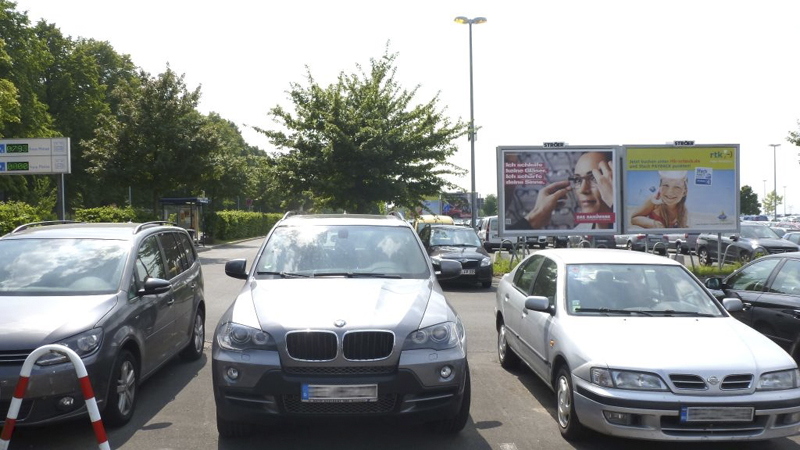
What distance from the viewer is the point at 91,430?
5.47 m

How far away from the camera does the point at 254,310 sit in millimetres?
5051

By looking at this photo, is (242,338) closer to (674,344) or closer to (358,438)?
(358,438)

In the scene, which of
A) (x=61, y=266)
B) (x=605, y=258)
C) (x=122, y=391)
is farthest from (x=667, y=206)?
(x=122, y=391)

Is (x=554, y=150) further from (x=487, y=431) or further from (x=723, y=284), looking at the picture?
(x=487, y=431)

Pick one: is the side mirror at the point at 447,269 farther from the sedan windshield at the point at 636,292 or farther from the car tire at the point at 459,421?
the car tire at the point at 459,421

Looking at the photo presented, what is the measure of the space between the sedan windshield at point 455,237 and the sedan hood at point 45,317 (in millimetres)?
12544

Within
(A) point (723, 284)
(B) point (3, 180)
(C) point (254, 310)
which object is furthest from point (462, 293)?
(B) point (3, 180)

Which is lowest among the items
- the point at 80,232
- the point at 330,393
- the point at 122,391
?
the point at 122,391

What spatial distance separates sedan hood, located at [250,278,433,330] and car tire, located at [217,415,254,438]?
33.0 inches

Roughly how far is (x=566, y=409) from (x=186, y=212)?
3474cm

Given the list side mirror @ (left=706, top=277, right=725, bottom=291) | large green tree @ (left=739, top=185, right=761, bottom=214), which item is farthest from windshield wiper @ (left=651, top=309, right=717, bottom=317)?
large green tree @ (left=739, top=185, right=761, bottom=214)

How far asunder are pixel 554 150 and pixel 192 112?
1934 cm

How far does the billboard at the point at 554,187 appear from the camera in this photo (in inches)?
748

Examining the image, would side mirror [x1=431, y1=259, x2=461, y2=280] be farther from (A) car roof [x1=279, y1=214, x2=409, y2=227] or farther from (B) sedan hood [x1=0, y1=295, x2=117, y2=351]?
(B) sedan hood [x1=0, y1=295, x2=117, y2=351]
